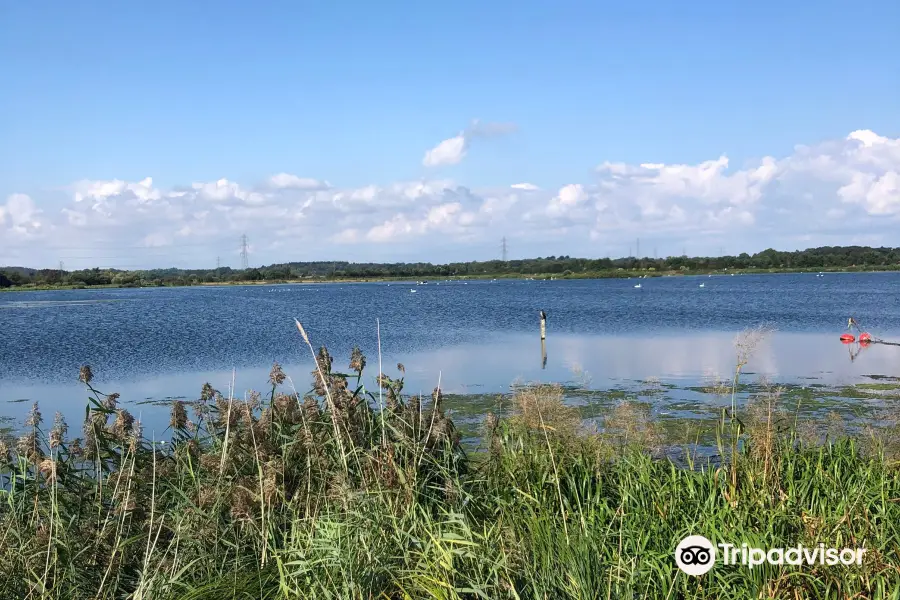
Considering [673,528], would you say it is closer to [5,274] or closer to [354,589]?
[354,589]

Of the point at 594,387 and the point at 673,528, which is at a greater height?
the point at 673,528

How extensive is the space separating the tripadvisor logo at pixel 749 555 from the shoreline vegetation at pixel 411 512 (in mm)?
63

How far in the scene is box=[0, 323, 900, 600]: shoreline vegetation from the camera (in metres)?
4.20

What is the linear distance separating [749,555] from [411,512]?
2059 mm

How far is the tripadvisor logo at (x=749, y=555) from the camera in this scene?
4188mm

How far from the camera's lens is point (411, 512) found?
4.80m

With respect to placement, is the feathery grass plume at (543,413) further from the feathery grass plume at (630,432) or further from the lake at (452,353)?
the lake at (452,353)

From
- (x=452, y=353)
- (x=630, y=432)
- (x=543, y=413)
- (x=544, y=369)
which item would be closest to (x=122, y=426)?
(x=543, y=413)

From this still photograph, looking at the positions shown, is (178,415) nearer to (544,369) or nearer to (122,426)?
(122,426)

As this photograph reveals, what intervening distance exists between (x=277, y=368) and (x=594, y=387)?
13.1 meters

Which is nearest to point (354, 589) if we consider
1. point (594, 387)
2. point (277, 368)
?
point (277, 368)

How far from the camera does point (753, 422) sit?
6.57 metres

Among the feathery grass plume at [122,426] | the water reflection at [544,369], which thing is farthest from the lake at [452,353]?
the feathery grass plume at [122,426]

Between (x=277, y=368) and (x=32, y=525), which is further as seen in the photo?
(x=277, y=368)
